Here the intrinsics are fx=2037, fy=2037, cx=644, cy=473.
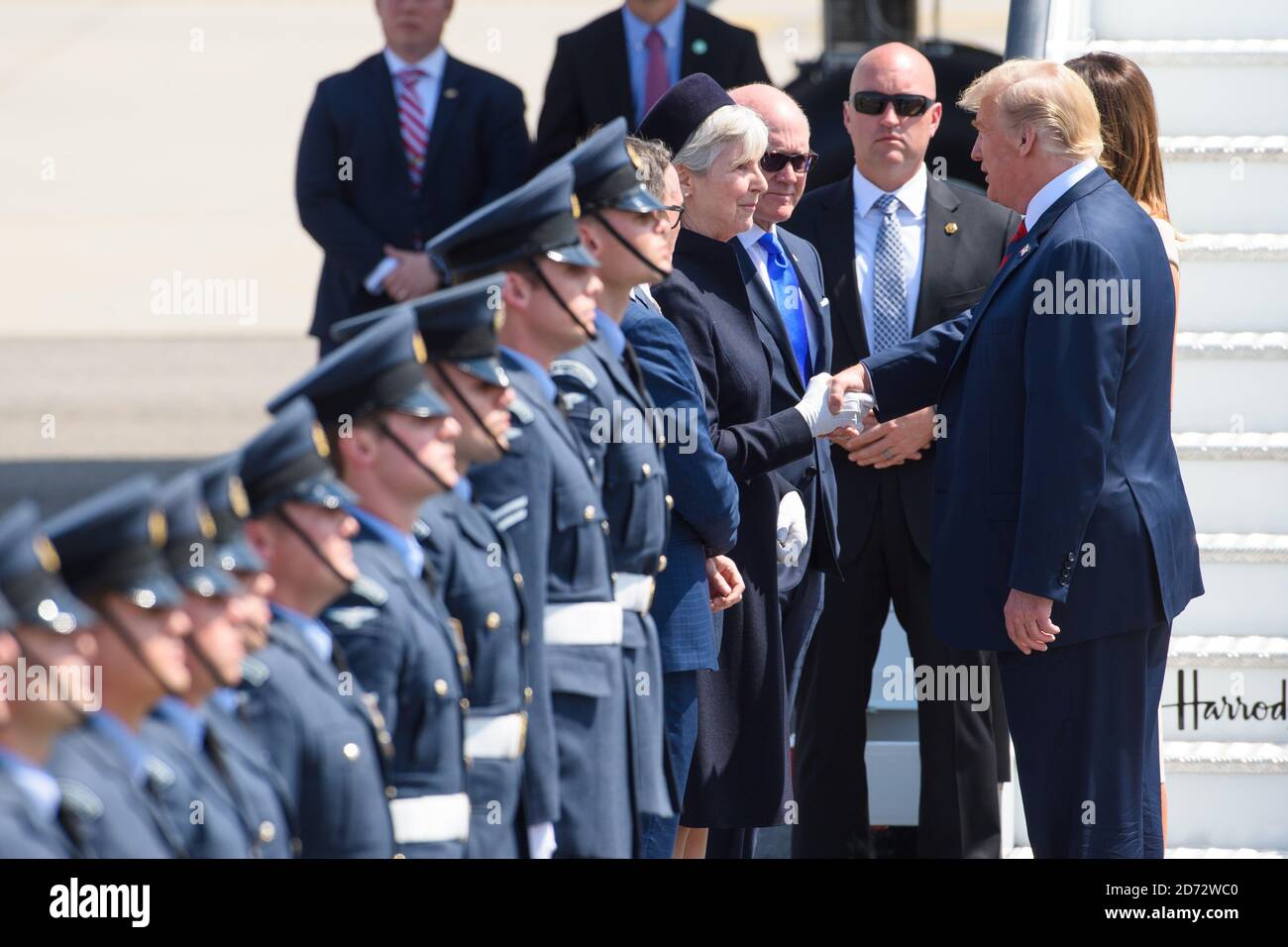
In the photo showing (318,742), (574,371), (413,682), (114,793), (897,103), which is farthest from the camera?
(897,103)

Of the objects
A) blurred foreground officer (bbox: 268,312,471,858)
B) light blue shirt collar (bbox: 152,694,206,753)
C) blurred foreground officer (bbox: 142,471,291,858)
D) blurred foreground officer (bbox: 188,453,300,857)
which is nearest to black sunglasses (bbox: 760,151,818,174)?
blurred foreground officer (bbox: 268,312,471,858)

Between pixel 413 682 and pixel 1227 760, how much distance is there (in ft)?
8.27

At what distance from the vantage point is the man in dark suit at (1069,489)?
3816mm

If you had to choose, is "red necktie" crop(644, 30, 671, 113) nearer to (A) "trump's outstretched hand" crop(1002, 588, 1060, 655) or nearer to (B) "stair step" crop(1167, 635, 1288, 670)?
(B) "stair step" crop(1167, 635, 1288, 670)

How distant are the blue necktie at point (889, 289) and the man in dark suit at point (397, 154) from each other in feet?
4.57

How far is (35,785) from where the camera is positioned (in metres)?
2.09

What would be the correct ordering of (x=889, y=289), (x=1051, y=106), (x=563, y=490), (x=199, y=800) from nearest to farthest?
(x=199, y=800), (x=563, y=490), (x=1051, y=106), (x=889, y=289)

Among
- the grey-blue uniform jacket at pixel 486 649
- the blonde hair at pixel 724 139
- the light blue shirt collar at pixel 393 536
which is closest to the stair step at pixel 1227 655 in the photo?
the blonde hair at pixel 724 139

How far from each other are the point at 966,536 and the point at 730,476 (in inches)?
19.1

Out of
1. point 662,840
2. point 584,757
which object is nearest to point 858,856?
point 662,840

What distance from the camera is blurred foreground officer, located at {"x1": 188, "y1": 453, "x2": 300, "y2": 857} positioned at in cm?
241

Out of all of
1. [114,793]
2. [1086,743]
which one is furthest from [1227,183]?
[114,793]

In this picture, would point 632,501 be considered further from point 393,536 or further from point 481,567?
point 393,536

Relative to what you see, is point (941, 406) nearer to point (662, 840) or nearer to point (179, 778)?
point (662, 840)
